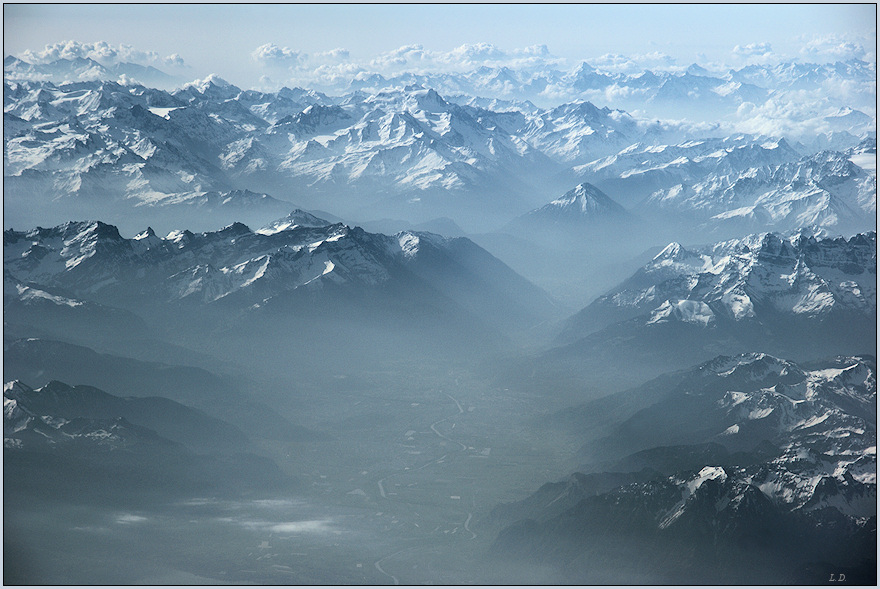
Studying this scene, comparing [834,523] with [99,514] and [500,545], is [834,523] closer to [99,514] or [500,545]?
[500,545]

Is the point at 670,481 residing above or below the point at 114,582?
above

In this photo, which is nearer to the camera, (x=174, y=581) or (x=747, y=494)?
(x=174, y=581)

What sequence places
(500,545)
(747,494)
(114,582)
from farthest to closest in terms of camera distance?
1. (500,545)
2. (747,494)
3. (114,582)

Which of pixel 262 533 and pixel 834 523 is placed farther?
pixel 262 533

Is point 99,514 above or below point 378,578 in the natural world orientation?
above

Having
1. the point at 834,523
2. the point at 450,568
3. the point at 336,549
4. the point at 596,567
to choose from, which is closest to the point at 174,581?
the point at 336,549

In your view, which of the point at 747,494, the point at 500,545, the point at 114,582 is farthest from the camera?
the point at 500,545

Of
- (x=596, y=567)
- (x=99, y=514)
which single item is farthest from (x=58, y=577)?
(x=596, y=567)

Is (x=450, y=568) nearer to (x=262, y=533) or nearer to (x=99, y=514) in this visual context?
(x=262, y=533)
